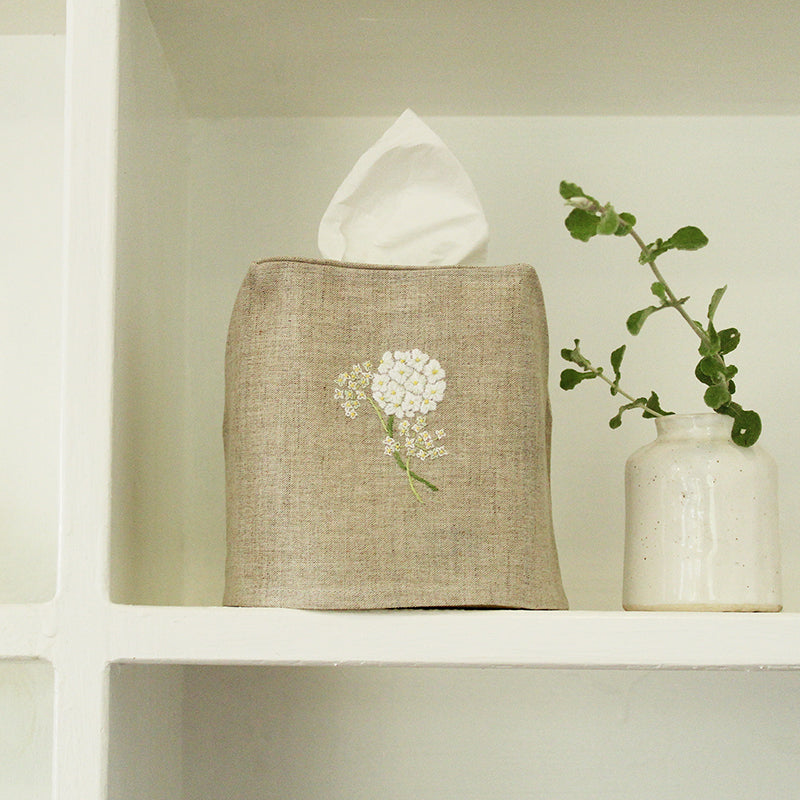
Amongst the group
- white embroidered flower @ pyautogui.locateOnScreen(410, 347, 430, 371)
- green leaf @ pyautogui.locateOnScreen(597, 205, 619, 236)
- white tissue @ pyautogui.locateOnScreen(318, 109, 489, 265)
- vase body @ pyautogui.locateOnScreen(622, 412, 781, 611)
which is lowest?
vase body @ pyautogui.locateOnScreen(622, 412, 781, 611)

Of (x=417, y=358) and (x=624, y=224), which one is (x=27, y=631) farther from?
(x=624, y=224)

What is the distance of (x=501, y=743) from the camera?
99cm

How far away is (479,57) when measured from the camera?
961 mm

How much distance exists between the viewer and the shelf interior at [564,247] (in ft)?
3.34

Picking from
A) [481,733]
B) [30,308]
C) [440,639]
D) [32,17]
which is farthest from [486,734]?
[32,17]

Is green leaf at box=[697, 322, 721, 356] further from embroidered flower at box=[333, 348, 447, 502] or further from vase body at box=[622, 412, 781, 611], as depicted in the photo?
embroidered flower at box=[333, 348, 447, 502]

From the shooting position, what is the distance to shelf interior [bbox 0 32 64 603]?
99 centimetres

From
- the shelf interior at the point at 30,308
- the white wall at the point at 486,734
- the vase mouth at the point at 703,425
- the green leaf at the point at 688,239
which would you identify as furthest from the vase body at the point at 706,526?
the shelf interior at the point at 30,308

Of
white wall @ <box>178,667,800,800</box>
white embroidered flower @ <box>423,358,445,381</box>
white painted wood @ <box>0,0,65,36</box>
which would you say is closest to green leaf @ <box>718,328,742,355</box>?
white embroidered flower @ <box>423,358,445,381</box>

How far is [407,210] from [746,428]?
0.30m

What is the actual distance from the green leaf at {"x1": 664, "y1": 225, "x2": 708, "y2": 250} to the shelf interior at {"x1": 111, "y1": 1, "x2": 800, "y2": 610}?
0.92ft

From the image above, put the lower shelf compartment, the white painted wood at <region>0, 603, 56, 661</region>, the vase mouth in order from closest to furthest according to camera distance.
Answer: the white painted wood at <region>0, 603, 56, 661</region>, the vase mouth, the lower shelf compartment

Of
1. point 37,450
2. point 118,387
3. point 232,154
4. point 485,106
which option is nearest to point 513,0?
point 485,106

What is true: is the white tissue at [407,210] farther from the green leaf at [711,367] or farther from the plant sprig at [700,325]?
the green leaf at [711,367]
